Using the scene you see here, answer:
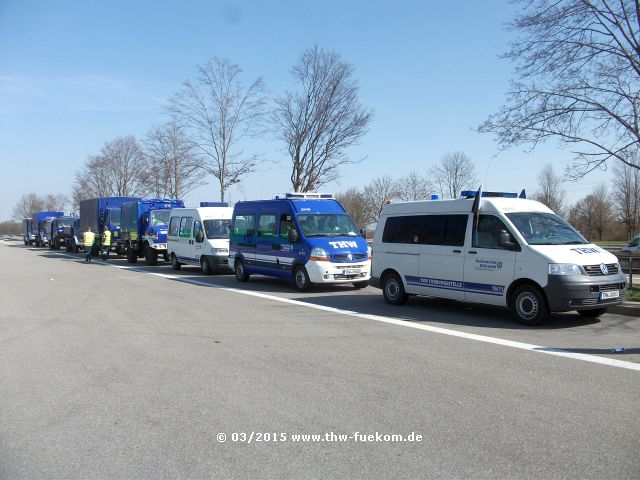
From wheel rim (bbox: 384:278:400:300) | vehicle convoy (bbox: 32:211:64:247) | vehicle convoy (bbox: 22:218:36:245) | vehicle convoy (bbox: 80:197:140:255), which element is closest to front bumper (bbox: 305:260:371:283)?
wheel rim (bbox: 384:278:400:300)

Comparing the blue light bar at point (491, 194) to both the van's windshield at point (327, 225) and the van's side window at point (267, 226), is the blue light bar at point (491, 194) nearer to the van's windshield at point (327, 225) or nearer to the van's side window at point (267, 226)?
the van's windshield at point (327, 225)

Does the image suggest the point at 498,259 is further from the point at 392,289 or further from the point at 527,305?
the point at 392,289

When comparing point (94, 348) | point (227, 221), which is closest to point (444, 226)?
point (94, 348)

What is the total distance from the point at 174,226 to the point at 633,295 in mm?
16207

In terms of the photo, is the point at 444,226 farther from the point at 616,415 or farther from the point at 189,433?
the point at 189,433

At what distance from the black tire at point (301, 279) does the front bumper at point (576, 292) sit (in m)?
6.76

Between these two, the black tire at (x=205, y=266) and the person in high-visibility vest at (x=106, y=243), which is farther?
the person in high-visibility vest at (x=106, y=243)

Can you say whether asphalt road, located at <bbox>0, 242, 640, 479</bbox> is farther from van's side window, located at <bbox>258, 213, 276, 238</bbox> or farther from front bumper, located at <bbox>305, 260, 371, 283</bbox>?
van's side window, located at <bbox>258, 213, 276, 238</bbox>

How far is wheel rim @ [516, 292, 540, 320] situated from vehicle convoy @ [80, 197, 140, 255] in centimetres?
2320

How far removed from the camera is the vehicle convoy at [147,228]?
79.9ft

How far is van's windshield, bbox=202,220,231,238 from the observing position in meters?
19.7

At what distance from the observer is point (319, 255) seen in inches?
549

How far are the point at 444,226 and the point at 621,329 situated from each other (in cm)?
349

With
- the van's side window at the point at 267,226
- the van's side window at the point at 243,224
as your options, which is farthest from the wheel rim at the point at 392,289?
the van's side window at the point at 243,224
